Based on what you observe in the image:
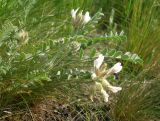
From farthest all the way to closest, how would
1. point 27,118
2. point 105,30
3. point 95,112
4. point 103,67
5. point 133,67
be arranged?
point 105,30
point 133,67
point 95,112
point 27,118
point 103,67

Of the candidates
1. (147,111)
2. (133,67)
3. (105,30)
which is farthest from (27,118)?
(105,30)

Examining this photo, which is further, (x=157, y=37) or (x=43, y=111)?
(x=157, y=37)

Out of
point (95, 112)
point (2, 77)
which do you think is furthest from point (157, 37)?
point (2, 77)

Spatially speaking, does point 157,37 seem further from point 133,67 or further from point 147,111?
point 147,111

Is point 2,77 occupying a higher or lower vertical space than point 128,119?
higher

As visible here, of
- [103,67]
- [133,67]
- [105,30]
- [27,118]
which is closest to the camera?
[103,67]

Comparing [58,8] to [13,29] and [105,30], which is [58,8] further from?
[13,29]

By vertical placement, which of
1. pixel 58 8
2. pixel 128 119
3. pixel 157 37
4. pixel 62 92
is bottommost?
pixel 128 119

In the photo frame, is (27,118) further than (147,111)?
No

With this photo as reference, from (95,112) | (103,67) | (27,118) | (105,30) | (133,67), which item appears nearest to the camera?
(103,67)
